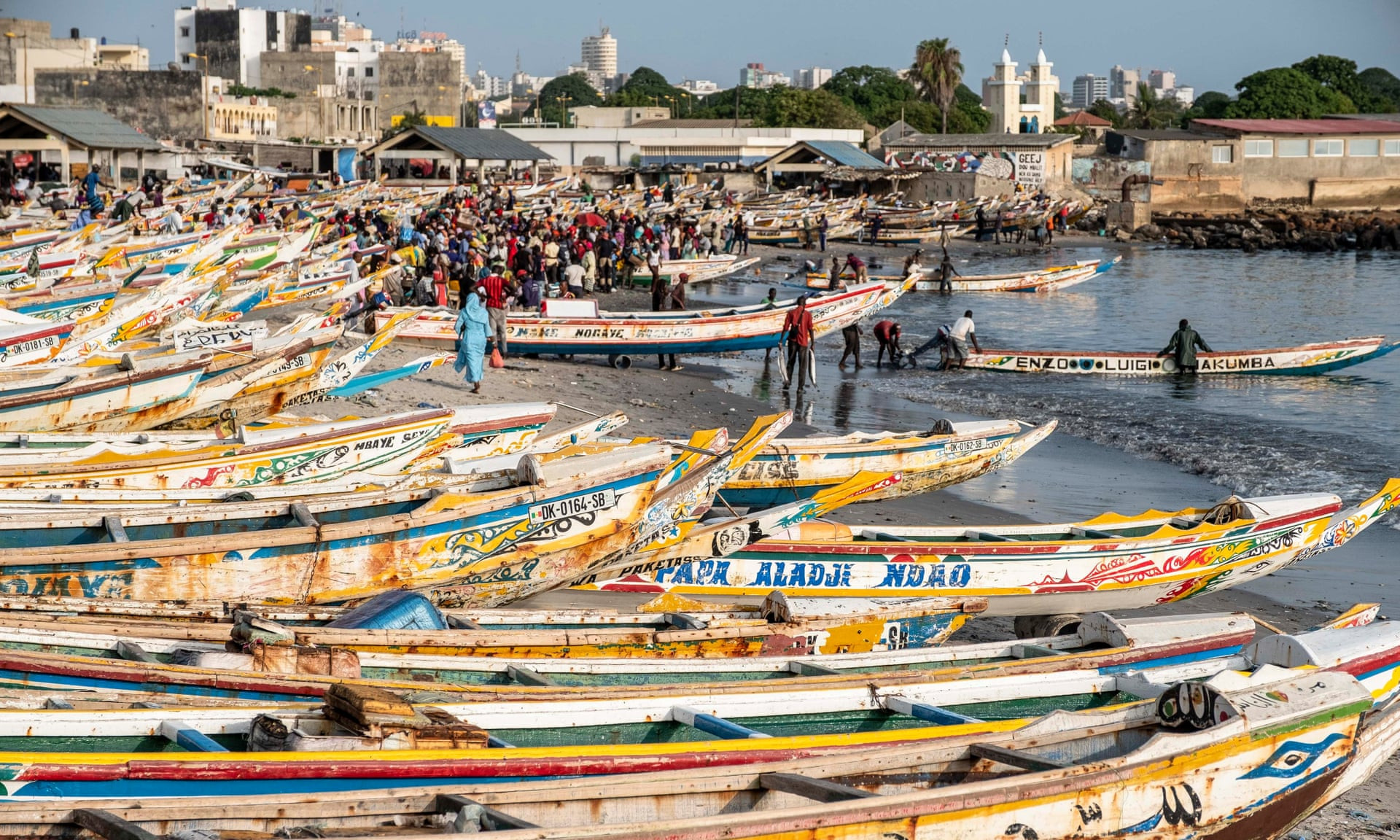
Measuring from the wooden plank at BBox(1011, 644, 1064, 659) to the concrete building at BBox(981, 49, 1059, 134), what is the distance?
110 meters

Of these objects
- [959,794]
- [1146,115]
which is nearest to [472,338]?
[959,794]

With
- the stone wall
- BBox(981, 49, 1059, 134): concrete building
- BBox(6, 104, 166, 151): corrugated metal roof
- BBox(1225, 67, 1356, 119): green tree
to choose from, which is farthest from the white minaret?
BBox(6, 104, 166, 151): corrugated metal roof

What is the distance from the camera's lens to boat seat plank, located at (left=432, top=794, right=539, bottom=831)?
17.1 ft

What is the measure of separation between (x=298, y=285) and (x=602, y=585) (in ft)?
55.6

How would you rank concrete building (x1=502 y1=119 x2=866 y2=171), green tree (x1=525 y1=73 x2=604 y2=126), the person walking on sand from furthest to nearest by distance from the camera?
green tree (x1=525 y1=73 x2=604 y2=126) < concrete building (x1=502 y1=119 x2=866 y2=171) < the person walking on sand

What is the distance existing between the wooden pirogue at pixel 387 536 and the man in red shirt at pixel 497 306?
410 inches

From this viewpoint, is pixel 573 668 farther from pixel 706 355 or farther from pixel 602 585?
pixel 706 355

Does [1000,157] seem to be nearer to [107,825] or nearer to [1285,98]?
[1285,98]

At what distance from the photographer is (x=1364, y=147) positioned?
79.7 meters

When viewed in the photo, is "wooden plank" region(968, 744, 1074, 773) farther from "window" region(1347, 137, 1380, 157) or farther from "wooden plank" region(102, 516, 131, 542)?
"window" region(1347, 137, 1380, 157)

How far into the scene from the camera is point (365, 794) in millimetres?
5281

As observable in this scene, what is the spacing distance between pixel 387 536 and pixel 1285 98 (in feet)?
334

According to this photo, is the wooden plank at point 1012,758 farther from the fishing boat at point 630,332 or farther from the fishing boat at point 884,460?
the fishing boat at point 630,332

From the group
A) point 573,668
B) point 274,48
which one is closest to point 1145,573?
point 573,668
